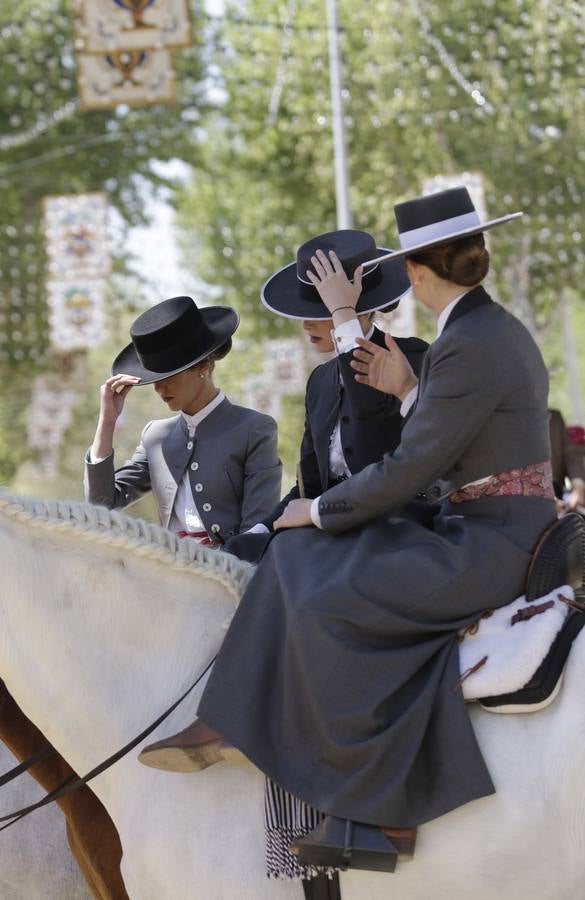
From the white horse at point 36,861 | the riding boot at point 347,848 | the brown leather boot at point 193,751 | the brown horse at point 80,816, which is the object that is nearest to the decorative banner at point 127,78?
the white horse at point 36,861

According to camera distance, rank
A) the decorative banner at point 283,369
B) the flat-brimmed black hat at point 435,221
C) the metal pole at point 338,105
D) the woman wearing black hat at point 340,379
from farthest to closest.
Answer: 1. the decorative banner at point 283,369
2. the metal pole at point 338,105
3. the woman wearing black hat at point 340,379
4. the flat-brimmed black hat at point 435,221

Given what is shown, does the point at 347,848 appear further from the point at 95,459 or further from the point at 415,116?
the point at 415,116

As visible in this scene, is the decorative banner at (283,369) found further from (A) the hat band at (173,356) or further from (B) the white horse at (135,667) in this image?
(B) the white horse at (135,667)

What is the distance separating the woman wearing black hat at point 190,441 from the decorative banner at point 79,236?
19.1 metres

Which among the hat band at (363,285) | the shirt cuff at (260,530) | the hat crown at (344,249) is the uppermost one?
the hat crown at (344,249)

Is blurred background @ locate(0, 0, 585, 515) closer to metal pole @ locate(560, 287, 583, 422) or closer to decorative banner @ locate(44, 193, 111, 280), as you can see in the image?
metal pole @ locate(560, 287, 583, 422)

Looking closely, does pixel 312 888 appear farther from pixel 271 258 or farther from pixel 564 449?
pixel 271 258

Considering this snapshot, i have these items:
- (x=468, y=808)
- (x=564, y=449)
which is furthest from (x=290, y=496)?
(x=564, y=449)

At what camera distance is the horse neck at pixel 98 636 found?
14.1ft

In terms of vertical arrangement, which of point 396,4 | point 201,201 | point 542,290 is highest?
point 396,4

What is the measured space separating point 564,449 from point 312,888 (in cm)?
615

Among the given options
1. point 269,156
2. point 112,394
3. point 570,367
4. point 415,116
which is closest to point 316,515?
point 112,394

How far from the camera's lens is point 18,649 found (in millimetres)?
4309

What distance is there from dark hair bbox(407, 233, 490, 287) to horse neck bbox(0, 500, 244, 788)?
113 cm
